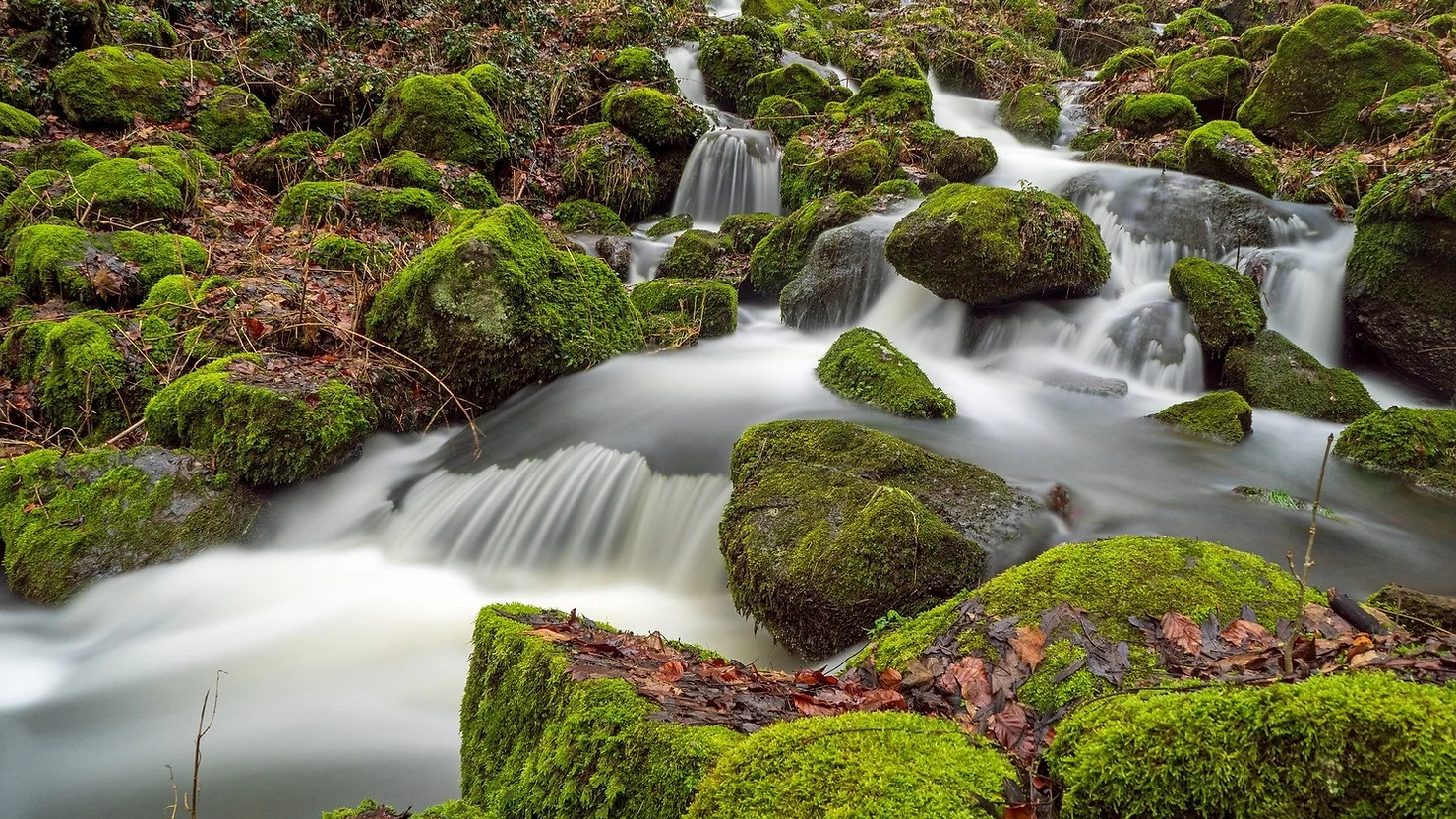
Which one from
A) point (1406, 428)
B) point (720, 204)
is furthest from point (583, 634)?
point (720, 204)

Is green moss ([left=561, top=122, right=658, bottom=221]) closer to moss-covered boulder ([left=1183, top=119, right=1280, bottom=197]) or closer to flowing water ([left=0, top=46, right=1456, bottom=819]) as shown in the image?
flowing water ([left=0, top=46, right=1456, bottom=819])

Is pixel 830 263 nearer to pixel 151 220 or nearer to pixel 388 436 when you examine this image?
pixel 388 436

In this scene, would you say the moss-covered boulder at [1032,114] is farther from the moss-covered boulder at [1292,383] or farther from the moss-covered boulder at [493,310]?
the moss-covered boulder at [493,310]

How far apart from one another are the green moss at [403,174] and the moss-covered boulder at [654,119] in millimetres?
4051

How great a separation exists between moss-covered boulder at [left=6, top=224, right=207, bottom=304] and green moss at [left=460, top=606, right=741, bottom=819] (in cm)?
677

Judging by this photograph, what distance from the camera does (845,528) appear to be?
13.3ft

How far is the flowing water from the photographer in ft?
12.5

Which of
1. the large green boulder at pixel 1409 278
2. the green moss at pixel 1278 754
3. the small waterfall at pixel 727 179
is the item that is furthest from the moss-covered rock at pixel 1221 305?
the green moss at pixel 1278 754

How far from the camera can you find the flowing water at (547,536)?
3.80 metres

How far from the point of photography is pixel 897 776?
163 centimetres

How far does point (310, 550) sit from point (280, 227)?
5.35 metres

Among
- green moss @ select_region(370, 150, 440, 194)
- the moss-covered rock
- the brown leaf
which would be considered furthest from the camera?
green moss @ select_region(370, 150, 440, 194)

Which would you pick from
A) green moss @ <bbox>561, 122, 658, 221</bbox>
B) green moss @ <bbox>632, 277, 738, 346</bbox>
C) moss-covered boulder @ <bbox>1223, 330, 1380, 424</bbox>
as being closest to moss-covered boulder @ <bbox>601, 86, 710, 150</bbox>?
green moss @ <bbox>561, 122, 658, 221</bbox>

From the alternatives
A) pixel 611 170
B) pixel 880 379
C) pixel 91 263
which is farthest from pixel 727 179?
pixel 91 263
